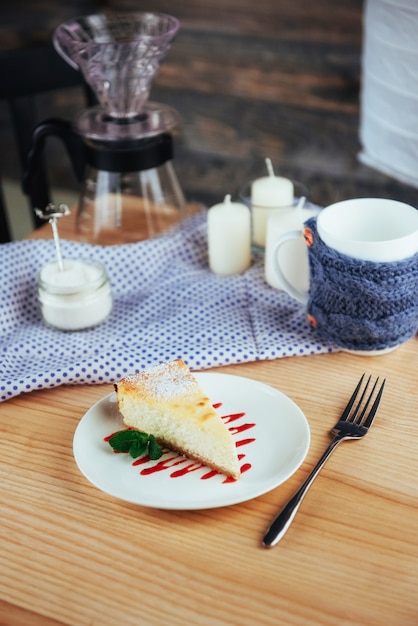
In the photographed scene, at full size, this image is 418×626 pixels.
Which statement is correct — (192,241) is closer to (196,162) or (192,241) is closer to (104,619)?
(104,619)

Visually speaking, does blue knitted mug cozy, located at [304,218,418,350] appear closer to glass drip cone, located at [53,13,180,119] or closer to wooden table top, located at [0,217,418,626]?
wooden table top, located at [0,217,418,626]

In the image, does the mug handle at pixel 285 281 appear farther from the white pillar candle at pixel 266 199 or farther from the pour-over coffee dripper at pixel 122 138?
the pour-over coffee dripper at pixel 122 138

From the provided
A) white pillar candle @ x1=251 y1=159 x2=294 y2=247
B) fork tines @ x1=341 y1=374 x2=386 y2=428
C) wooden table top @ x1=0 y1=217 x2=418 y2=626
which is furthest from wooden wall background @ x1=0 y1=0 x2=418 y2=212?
wooden table top @ x1=0 y1=217 x2=418 y2=626

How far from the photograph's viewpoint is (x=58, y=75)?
55.1 inches

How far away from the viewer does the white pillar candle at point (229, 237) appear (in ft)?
3.46

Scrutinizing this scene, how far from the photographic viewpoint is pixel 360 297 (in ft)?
2.77

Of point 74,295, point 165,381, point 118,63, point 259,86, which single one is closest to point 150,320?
point 74,295

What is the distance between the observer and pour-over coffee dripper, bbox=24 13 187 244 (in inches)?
42.8

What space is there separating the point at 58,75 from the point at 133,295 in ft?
1.84

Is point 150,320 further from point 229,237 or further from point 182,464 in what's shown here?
point 182,464

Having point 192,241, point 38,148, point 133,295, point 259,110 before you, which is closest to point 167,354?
point 133,295

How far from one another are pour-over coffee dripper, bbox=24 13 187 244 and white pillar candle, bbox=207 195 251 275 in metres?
0.13

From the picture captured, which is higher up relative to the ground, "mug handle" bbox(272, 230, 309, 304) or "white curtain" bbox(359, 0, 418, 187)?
"white curtain" bbox(359, 0, 418, 187)

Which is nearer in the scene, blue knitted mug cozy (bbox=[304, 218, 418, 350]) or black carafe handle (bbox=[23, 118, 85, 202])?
blue knitted mug cozy (bbox=[304, 218, 418, 350])
